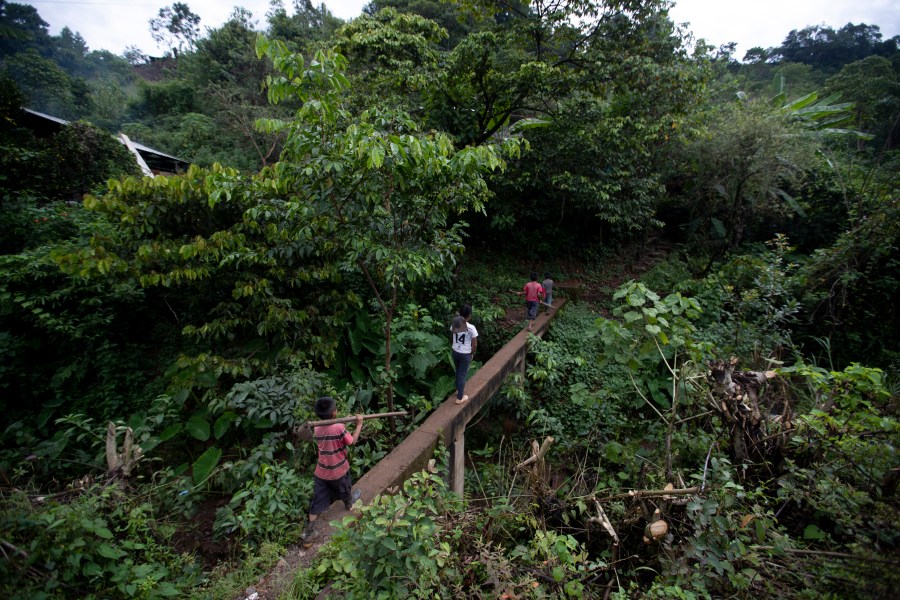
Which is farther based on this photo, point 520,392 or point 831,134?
point 831,134

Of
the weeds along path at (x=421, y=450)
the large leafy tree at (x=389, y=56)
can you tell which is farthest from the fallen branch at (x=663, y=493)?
the large leafy tree at (x=389, y=56)

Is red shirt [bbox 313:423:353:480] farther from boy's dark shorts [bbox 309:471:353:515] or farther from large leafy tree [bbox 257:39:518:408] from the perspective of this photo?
large leafy tree [bbox 257:39:518:408]

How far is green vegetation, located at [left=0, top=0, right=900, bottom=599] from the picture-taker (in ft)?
9.14

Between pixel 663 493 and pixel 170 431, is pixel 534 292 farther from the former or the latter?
pixel 170 431

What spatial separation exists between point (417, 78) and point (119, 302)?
646 cm

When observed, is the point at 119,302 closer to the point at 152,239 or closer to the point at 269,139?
the point at 152,239

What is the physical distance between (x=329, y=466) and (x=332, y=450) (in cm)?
15

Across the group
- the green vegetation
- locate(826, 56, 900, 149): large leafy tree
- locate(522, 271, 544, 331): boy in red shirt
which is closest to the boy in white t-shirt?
the green vegetation

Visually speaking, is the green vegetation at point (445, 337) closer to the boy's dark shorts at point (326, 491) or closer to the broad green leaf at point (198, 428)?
the broad green leaf at point (198, 428)

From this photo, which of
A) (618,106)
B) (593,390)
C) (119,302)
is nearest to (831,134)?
(618,106)

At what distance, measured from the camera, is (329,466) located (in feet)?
11.0

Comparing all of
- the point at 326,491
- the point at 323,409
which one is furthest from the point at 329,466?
the point at 323,409

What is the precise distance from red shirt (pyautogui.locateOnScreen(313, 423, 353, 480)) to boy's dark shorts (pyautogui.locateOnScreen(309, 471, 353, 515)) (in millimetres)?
57

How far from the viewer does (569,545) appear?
2.86 m
